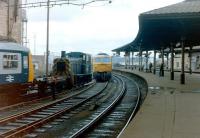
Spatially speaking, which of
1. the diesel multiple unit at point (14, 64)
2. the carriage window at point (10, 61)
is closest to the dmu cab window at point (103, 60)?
the diesel multiple unit at point (14, 64)

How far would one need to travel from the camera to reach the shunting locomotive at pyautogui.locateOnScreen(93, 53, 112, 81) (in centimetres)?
4994

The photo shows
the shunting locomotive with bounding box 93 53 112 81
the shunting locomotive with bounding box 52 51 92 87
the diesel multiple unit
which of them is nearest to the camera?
the diesel multiple unit

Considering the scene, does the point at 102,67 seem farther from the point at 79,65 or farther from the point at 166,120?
the point at 166,120

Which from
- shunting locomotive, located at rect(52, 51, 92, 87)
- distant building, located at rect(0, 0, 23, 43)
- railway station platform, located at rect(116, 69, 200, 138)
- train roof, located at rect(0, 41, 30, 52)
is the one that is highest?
distant building, located at rect(0, 0, 23, 43)

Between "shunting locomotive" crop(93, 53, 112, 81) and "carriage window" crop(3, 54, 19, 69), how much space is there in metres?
26.6

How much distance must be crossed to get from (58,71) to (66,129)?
2035cm

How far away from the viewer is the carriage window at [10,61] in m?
22.2

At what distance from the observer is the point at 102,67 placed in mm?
49875

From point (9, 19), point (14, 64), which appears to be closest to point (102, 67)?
point (9, 19)

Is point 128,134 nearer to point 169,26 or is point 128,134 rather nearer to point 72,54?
point 169,26

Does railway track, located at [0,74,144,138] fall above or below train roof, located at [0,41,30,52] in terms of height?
below

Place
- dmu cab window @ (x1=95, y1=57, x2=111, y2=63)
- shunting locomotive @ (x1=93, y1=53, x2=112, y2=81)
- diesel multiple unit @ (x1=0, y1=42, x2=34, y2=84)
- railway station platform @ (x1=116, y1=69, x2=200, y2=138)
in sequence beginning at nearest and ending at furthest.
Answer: railway station platform @ (x1=116, y1=69, x2=200, y2=138) < diesel multiple unit @ (x1=0, y1=42, x2=34, y2=84) < shunting locomotive @ (x1=93, y1=53, x2=112, y2=81) < dmu cab window @ (x1=95, y1=57, x2=111, y2=63)

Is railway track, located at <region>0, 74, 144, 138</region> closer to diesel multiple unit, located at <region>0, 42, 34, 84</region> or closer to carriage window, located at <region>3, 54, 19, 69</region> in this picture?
diesel multiple unit, located at <region>0, 42, 34, 84</region>

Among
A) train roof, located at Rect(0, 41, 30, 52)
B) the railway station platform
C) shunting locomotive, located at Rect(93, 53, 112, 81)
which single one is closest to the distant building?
shunting locomotive, located at Rect(93, 53, 112, 81)
